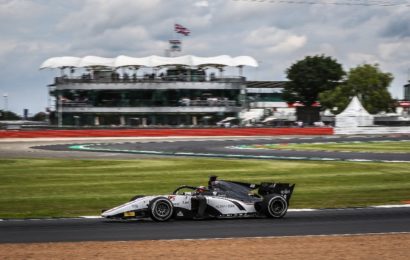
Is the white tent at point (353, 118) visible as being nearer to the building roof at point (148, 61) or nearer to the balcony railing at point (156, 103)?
the balcony railing at point (156, 103)

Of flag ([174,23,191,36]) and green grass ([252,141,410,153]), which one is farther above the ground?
flag ([174,23,191,36])

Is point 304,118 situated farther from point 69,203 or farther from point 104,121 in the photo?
point 69,203

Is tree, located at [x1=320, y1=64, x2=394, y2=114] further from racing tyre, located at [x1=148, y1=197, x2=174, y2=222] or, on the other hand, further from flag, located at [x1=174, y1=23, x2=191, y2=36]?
racing tyre, located at [x1=148, y1=197, x2=174, y2=222]

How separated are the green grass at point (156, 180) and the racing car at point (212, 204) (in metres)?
2.19

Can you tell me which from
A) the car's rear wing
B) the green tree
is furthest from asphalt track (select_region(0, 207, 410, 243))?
the green tree

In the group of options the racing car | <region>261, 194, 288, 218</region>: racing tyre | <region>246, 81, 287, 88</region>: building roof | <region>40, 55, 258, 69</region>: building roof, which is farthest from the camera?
<region>246, 81, 287, 88</region>: building roof

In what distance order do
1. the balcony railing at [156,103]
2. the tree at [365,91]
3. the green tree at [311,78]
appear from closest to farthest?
1. the balcony railing at [156,103]
2. the tree at [365,91]
3. the green tree at [311,78]

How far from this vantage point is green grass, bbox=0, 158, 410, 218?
54.9 ft

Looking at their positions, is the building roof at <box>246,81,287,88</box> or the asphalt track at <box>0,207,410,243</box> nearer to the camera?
the asphalt track at <box>0,207,410,243</box>

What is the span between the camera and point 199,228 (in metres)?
12.6

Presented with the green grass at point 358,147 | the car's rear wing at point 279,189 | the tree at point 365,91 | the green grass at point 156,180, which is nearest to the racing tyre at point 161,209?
the car's rear wing at point 279,189

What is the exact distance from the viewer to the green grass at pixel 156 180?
658 inches

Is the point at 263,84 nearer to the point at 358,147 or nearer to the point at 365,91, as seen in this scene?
the point at 365,91

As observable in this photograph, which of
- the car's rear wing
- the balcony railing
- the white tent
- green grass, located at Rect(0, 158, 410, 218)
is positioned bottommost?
green grass, located at Rect(0, 158, 410, 218)
